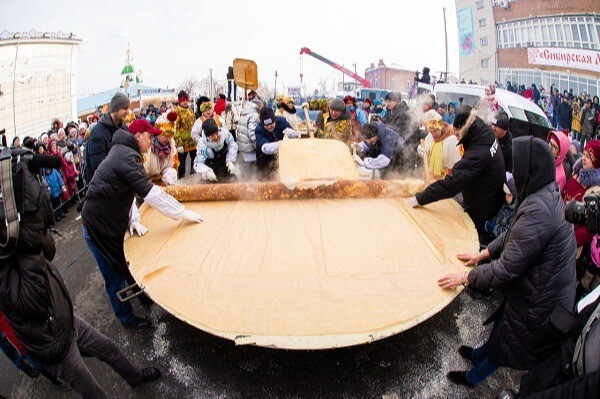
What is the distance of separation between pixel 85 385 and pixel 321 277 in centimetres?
140

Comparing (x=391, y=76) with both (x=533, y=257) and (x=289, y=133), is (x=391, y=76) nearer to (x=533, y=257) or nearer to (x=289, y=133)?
(x=289, y=133)

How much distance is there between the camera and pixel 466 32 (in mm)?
27109

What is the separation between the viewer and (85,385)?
191 cm

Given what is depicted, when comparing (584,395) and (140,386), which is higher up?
(584,395)

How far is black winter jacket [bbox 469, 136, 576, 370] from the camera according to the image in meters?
1.68

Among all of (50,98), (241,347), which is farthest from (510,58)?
(241,347)

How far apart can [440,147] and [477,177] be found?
2.35 ft

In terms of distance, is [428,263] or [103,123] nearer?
[428,263]

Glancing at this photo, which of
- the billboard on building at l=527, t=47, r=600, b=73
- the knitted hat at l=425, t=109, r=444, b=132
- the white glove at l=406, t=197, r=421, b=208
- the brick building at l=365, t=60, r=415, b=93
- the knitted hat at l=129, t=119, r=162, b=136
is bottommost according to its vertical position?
the white glove at l=406, t=197, r=421, b=208

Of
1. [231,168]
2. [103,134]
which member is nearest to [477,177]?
[231,168]

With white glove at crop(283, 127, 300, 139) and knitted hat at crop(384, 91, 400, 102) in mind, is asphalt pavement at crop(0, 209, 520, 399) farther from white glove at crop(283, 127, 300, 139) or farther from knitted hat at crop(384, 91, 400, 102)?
knitted hat at crop(384, 91, 400, 102)

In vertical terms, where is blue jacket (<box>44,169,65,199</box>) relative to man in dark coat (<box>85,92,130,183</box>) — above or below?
below

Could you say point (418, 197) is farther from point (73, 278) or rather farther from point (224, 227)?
point (73, 278)

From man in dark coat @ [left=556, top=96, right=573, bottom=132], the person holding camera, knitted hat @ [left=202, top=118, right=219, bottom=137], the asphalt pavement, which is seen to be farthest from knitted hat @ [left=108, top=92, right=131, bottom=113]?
man in dark coat @ [left=556, top=96, right=573, bottom=132]
